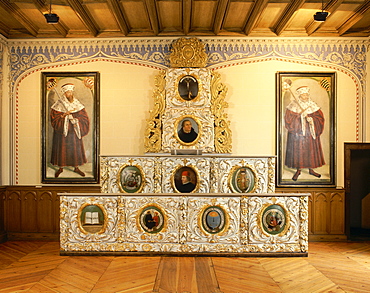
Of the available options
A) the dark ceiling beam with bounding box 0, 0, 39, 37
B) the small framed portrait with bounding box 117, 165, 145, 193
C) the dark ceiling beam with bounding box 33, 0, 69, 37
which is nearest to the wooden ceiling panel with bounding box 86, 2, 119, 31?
the dark ceiling beam with bounding box 33, 0, 69, 37

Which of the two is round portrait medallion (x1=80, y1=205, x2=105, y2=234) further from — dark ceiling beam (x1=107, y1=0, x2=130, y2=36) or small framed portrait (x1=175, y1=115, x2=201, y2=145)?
dark ceiling beam (x1=107, y1=0, x2=130, y2=36)

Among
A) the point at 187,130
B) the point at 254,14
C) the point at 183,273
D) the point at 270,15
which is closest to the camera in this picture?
the point at 183,273

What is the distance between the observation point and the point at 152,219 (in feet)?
22.4

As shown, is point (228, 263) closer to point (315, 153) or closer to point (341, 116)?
point (315, 153)

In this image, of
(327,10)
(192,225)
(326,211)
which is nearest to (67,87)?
(192,225)

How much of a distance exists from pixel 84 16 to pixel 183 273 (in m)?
4.80

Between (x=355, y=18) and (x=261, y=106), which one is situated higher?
(x=355, y=18)

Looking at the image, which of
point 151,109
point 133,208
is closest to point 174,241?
point 133,208

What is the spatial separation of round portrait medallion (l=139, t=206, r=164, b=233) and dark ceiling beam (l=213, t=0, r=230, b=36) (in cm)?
366

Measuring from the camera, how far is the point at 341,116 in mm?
8305

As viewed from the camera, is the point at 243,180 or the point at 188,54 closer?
the point at 243,180

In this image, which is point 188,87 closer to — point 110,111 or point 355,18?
point 110,111

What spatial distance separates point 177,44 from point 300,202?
13.2 ft

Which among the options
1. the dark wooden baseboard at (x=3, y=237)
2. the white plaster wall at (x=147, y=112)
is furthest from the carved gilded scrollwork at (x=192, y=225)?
the dark wooden baseboard at (x=3, y=237)
